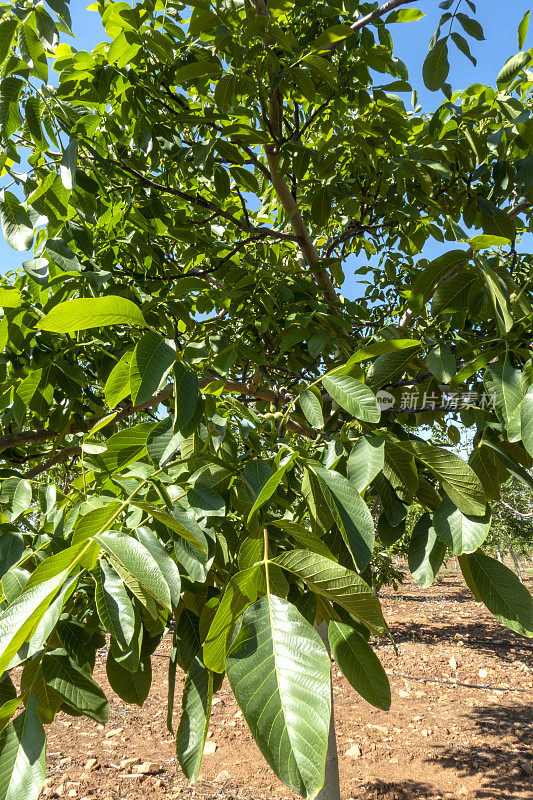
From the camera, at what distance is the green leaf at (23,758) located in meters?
0.61

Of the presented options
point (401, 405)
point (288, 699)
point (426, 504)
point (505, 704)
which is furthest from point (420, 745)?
point (288, 699)

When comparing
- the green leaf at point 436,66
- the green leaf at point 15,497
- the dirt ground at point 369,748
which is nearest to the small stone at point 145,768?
the dirt ground at point 369,748

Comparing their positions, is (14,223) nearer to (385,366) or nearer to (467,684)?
(385,366)

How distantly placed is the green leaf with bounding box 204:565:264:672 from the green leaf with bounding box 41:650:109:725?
252 millimetres

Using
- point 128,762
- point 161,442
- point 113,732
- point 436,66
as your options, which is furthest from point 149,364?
point 113,732

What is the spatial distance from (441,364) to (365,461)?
490 millimetres

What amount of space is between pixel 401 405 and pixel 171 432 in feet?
3.44

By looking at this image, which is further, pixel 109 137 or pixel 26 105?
pixel 109 137

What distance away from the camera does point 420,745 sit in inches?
189

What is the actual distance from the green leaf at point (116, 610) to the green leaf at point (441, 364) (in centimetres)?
87

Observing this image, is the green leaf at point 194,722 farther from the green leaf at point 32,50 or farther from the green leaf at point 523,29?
the green leaf at point 523,29

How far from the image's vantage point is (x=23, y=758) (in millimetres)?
636

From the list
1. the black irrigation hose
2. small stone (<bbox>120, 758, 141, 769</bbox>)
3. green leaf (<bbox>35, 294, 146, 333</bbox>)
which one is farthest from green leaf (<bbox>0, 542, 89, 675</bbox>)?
the black irrigation hose

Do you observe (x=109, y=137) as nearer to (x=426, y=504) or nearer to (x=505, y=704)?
(x=426, y=504)
